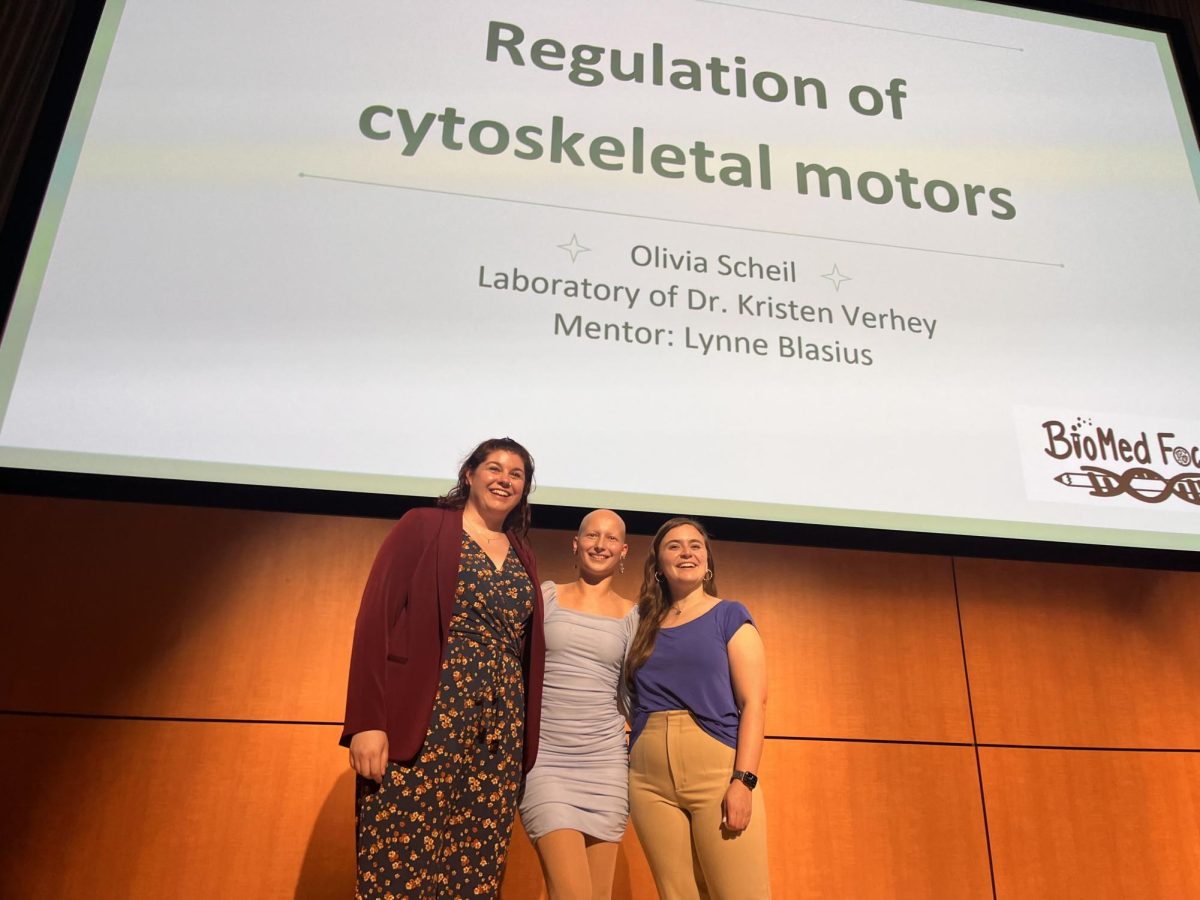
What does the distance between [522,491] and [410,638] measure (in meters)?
0.40

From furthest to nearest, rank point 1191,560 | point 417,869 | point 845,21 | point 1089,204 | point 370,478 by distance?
point 845,21 < point 1089,204 < point 1191,560 < point 370,478 < point 417,869

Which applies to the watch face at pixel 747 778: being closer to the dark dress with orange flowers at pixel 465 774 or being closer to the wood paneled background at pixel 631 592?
the dark dress with orange flowers at pixel 465 774

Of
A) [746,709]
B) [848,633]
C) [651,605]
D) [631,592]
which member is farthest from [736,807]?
[848,633]

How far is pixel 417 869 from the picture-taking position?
67.3 inches

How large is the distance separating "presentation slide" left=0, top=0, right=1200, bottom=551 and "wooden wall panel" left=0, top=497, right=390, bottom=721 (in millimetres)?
376

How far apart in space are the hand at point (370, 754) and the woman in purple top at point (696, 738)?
0.55 m

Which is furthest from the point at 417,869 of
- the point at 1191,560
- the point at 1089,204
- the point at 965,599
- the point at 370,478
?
the point at 1089,204

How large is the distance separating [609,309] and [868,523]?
90 centimetres

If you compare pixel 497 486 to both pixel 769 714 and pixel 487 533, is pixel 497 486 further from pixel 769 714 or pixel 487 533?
pixel 769 714

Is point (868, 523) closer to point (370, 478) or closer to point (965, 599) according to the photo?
point (965, 599)

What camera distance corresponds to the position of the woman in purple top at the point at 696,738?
1.92m

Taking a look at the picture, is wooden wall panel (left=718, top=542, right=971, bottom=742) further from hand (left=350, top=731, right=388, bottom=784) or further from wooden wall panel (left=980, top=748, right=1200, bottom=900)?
hand (left=350, top=731, right=388, bottom=784)

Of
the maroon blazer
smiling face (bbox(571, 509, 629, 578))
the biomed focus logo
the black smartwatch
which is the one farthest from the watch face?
the biomed focus logo

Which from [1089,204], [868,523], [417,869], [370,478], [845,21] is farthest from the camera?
[845,21]
